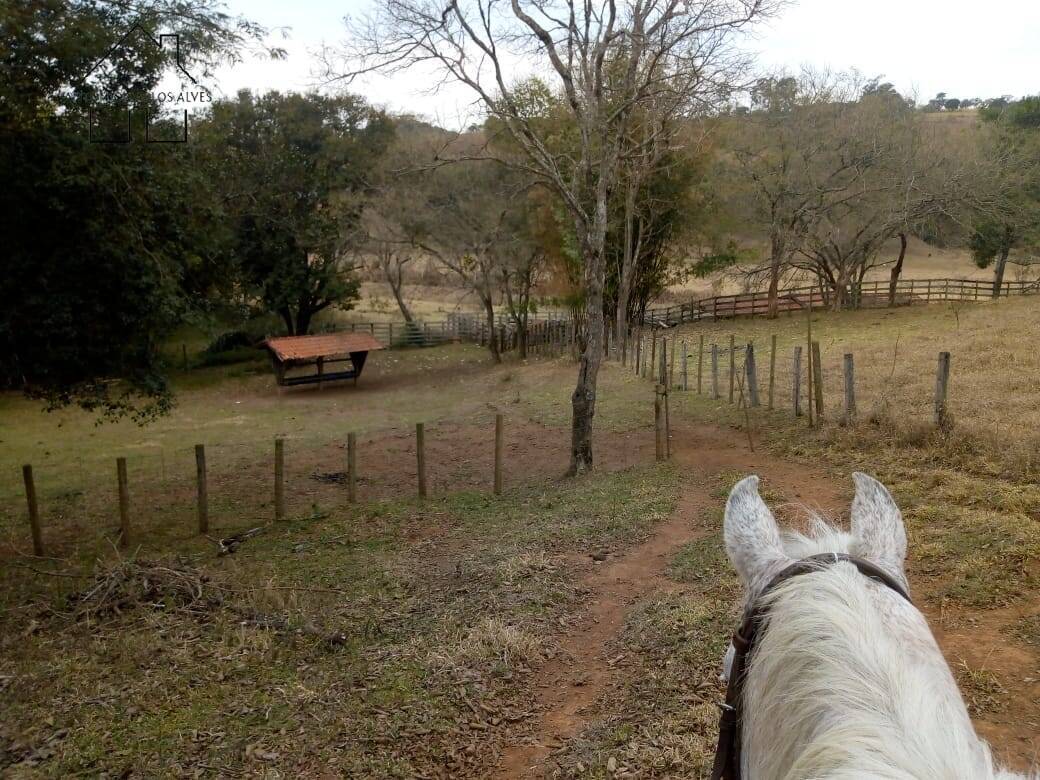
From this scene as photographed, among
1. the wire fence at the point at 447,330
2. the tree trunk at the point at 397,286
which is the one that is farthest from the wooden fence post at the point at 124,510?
the tree trunk at the point at 397,286

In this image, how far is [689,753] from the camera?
363cm

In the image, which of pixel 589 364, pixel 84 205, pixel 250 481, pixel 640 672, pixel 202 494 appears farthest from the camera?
pixel 250 481

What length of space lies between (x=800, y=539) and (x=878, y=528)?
0.61ft

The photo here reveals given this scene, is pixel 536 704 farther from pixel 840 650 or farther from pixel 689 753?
pixel 840 650

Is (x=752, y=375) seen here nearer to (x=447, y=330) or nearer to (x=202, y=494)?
(x=202, y=494)

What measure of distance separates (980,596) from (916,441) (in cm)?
386

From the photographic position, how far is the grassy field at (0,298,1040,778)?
158 inches

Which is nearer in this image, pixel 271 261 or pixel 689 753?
pixel 689 753

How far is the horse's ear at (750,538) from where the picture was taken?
172 cm

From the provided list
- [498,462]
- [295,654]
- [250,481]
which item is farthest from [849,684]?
[250,481]

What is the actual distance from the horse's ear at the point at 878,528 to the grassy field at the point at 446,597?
111 centimetres

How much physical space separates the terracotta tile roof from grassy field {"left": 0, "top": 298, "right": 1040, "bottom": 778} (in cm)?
1119

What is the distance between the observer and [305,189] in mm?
27375

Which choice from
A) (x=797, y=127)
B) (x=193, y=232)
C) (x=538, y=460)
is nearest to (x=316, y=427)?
(x=538, y=460)
